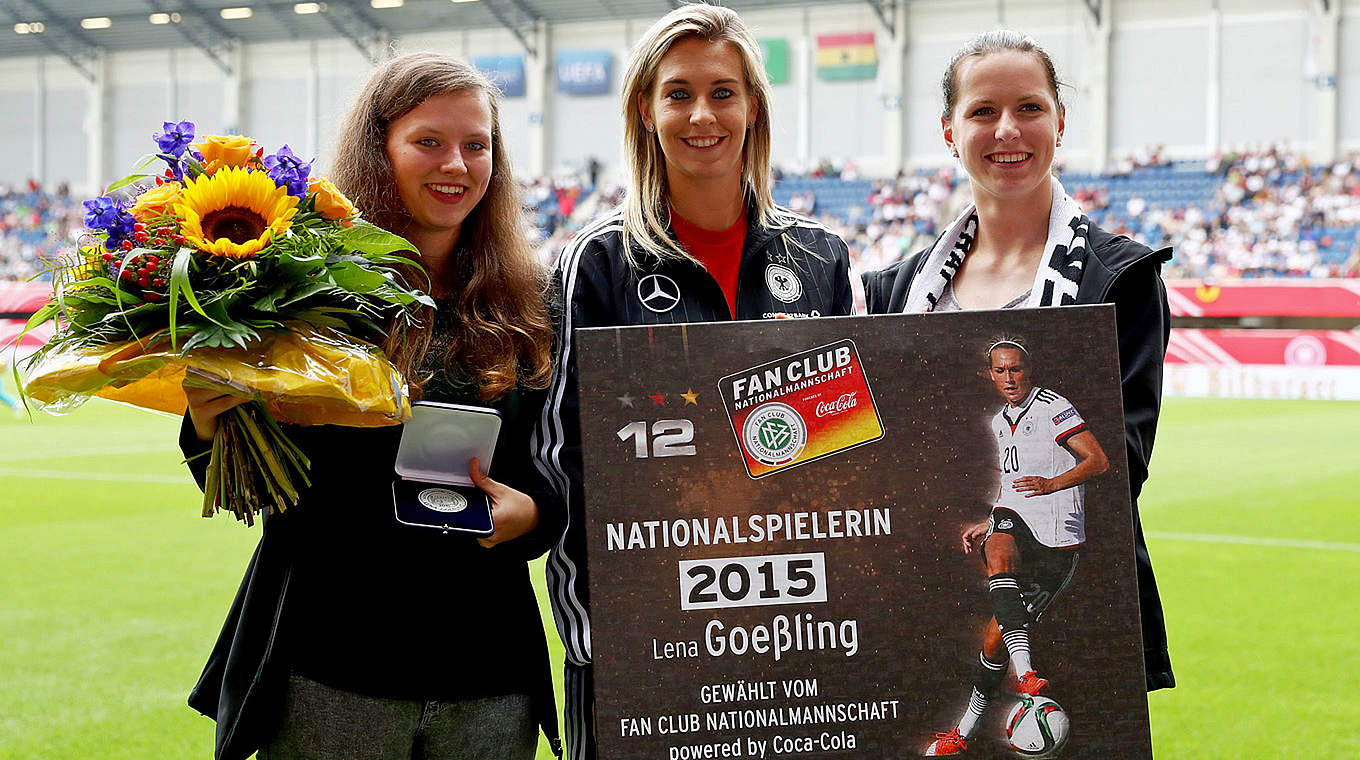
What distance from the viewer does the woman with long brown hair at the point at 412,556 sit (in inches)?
85.5

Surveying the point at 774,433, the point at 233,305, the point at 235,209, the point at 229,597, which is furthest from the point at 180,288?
the point at 229,597

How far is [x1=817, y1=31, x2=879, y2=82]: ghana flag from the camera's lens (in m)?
31.6

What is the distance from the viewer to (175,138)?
6.68ft

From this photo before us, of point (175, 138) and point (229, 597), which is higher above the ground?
point (175, 138)

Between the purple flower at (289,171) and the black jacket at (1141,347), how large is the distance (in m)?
1.45

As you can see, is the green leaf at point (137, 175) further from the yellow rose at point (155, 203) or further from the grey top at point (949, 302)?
the grey top at point (949, 302)

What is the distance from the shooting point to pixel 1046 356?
1860 mm

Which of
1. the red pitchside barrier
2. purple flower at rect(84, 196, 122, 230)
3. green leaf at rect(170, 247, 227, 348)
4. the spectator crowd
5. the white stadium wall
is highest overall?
the white stadium wall

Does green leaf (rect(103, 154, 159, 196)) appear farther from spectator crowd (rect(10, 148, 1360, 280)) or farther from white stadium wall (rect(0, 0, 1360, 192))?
white stadium wall (rect(0, 0, 1360, 192))

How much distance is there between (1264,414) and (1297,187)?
14.2 metres

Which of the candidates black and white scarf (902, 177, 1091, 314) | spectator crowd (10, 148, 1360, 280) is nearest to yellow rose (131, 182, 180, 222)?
black and white scarf (902, 177, 1091, 314)

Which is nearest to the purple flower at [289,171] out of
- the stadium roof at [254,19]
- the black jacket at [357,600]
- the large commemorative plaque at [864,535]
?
the black jacket at [357,600]

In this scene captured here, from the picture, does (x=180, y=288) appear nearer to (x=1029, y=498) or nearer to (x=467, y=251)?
(x=467, y=251)

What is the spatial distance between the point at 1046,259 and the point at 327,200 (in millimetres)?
1393
